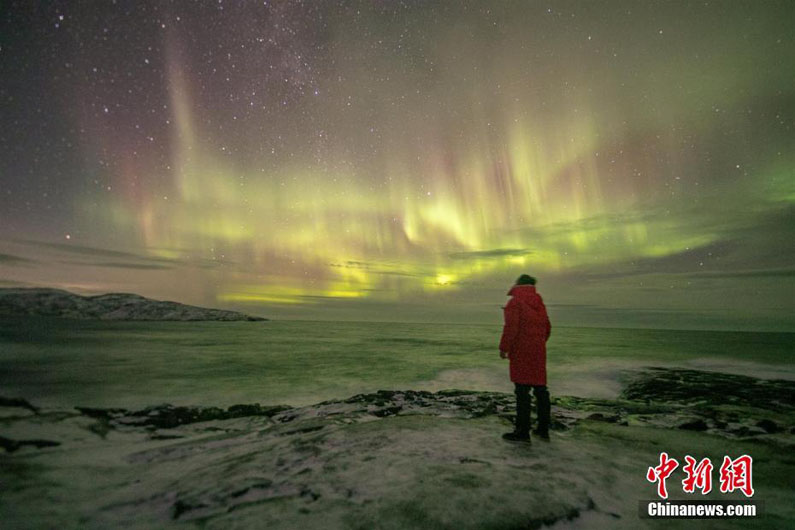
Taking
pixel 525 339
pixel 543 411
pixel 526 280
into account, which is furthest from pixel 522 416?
pixel 526 280

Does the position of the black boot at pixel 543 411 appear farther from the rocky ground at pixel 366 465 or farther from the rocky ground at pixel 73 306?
the rocky ground at pixel 73 306

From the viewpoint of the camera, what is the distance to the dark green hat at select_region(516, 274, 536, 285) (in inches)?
237

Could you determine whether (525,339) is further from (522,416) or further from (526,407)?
(522,416)

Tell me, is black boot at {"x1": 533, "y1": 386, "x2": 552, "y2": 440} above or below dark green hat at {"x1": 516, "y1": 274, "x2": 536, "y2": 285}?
below

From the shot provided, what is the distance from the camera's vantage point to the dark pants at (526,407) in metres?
5.76

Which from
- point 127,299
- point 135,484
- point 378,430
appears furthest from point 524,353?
point 127,299

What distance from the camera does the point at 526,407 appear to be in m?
5.82

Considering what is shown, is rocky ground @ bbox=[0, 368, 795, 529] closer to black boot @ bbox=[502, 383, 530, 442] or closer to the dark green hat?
black boot @ bbox=[502, 383, 530, 442]

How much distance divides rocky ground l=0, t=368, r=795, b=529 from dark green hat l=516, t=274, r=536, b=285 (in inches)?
101

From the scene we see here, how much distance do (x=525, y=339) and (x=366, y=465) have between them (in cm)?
306

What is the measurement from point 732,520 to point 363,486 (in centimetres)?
378

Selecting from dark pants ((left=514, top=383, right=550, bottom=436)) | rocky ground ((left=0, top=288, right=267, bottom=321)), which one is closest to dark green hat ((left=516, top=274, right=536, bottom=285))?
dark pants ((left=514, top=383, right=550, bottom=436))

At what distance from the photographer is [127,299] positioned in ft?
632

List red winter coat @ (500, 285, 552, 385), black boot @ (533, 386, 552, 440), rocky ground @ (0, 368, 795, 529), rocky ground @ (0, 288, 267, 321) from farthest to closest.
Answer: rocky ground @ (0, 288, 267, 321) < black boot @ (533, 386, 552, 440) < red winter coat @ (500, 285, 552, 385) < rocky ground @ (0, 368, 795, 529)
